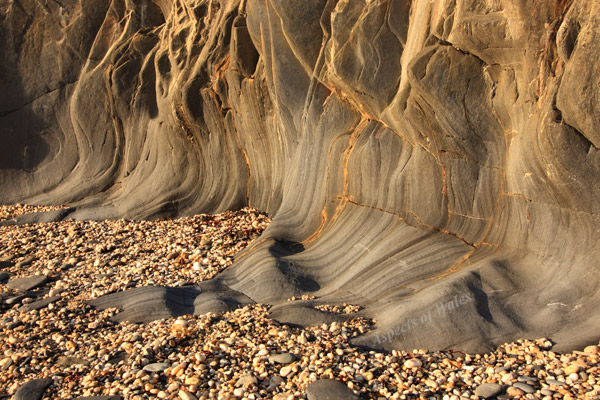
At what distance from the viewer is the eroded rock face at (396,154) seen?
3.86 m

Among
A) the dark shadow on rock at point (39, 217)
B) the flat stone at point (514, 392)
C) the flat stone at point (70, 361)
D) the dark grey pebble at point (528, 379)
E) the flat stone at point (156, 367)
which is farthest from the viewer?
the dark shadow on rock at point (39, 217)

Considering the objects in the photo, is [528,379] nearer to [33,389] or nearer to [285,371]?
[285,371]

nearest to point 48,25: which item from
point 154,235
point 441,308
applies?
point 154,235

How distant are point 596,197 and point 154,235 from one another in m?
6.01

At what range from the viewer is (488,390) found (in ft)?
10.4

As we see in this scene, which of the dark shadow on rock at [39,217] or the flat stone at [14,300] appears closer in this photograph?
the flat stone at [14,300]

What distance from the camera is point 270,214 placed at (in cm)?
793

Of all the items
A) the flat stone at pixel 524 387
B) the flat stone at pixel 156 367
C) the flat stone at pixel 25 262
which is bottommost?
the flat stone at pixel 25 262

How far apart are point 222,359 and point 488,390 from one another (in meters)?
Result: 1.86

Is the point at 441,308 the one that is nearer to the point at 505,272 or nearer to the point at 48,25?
the point at 505,272

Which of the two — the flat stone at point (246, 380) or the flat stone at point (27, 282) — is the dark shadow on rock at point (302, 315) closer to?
the flat stone at point (246, 380)

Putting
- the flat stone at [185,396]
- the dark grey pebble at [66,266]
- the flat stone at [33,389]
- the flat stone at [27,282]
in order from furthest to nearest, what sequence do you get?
the dark grey pebble at [66,266] → the flat stone at [27,282] → the flat stone at [33,389] → the flat stone at [185,396]

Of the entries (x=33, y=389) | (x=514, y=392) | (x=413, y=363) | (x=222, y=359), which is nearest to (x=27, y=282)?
(x=33, y=389)

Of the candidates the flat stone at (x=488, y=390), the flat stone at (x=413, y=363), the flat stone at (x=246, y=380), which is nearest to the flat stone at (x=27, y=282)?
the flat stone at (x=246, y=380)
